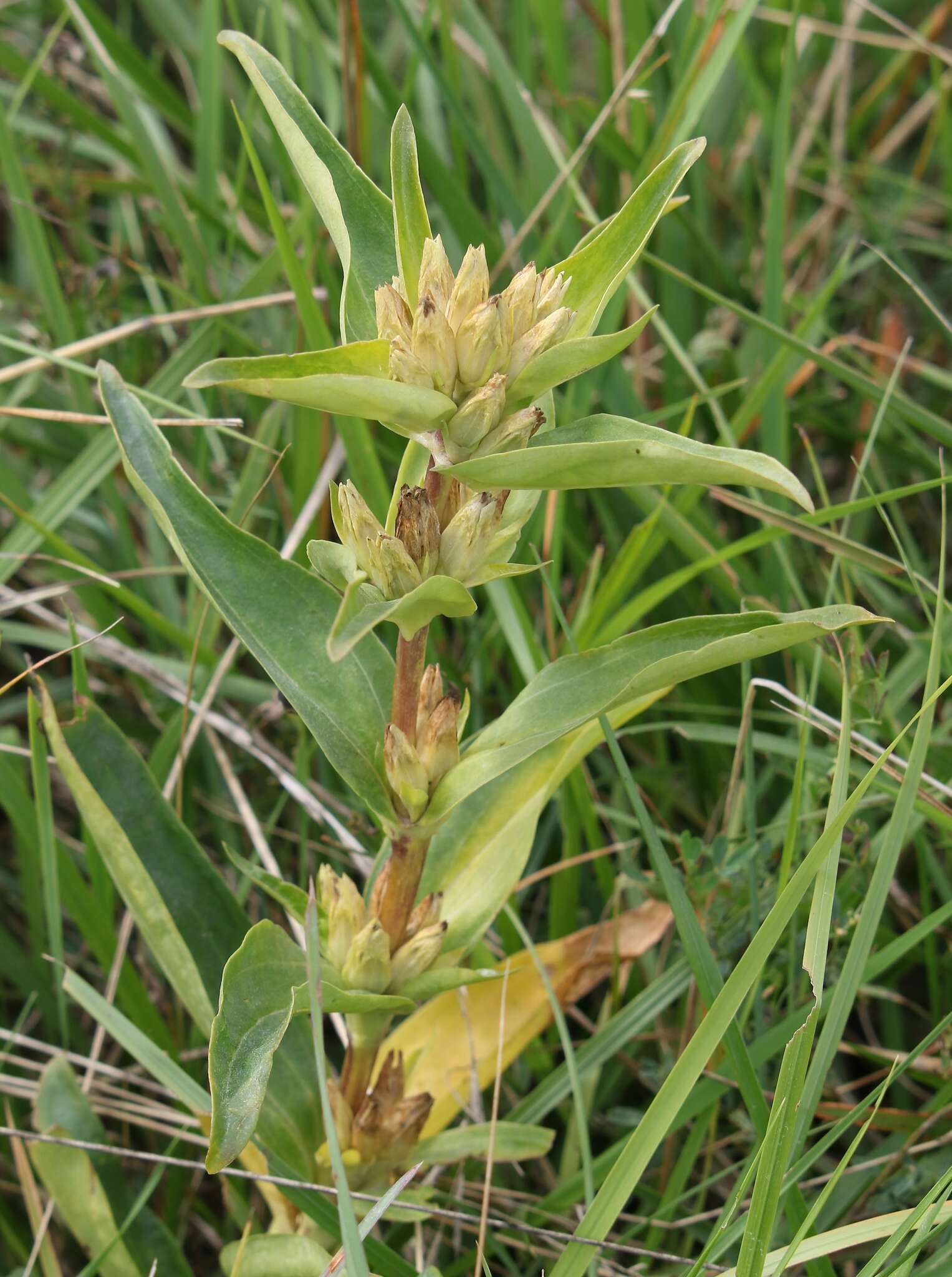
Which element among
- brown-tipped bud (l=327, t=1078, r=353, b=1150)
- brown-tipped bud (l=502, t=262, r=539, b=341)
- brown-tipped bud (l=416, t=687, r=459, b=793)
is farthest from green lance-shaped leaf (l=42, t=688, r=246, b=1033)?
brown-tipped bud (l=502, t=262, r=539, b=341)

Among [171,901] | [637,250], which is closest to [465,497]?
[637,250]

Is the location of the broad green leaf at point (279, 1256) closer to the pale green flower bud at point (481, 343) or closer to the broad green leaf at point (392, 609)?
the broad green leaf at point (392, 609)

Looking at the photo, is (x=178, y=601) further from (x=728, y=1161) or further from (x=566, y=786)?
(x=728, y=1161)

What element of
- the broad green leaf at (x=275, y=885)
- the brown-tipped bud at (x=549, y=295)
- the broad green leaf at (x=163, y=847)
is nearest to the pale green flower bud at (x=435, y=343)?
the brown-tipped bud at (x=549, y=295)

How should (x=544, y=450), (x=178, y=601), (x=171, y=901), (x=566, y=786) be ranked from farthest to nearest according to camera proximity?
(x=178, y=601) < (x=566, y=786) < (x=171, y=901) < (x=544, y=450)

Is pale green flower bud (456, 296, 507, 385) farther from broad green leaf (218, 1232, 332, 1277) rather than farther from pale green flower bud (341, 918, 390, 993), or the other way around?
broad green leaf (218, 1232, 332, 1277)

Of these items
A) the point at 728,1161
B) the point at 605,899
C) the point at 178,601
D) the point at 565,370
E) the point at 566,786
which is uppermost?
the point at 565,370

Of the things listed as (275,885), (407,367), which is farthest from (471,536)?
(275,885)
